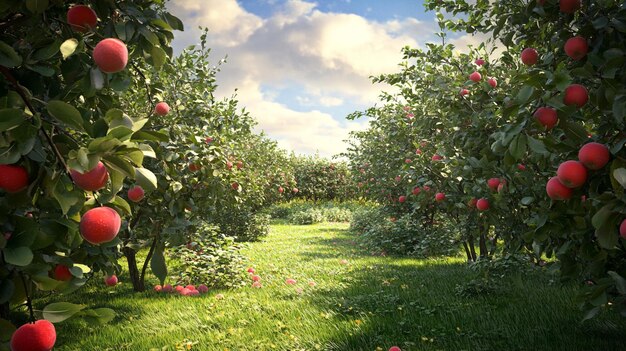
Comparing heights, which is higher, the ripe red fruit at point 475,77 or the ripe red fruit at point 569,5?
the ripe red fruit at point 475,77

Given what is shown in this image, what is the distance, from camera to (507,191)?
10.6ft

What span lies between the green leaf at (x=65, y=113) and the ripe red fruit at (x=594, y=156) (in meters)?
1.91

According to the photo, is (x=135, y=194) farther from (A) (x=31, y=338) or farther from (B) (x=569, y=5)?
(B) (x=569, y=5)

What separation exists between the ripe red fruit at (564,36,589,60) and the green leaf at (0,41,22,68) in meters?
2.45

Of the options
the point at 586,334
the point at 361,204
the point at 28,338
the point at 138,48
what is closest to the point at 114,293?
the point at 138,48

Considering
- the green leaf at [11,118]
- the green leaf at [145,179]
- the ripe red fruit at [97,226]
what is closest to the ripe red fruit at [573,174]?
the green leaf at [145,179]

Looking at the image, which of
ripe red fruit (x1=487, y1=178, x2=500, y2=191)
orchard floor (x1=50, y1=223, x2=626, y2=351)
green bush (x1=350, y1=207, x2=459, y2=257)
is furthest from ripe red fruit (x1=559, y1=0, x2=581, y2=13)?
green bush (x1=350, y1=207, x2=459, y2=257)

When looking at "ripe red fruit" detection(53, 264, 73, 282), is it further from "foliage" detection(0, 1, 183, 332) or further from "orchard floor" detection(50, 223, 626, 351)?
"orchard floor" detection(50, 223, 626, 351)

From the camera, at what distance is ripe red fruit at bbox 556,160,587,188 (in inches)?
69.2

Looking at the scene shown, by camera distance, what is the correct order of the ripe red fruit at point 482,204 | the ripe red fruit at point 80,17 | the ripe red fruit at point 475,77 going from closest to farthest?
1. the ripe red fruit at point 80,17
2. the ripe red fruit at point 482,204
3. the ripe red fruit at point 475,77

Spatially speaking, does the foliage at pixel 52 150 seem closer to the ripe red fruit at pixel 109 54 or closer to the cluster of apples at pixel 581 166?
the ripe red fruit at pixel 109 54

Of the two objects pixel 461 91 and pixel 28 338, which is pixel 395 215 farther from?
pixel 28 338

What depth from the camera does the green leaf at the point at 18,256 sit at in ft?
3.51

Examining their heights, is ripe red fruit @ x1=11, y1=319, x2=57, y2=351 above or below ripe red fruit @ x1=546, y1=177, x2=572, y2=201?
below
